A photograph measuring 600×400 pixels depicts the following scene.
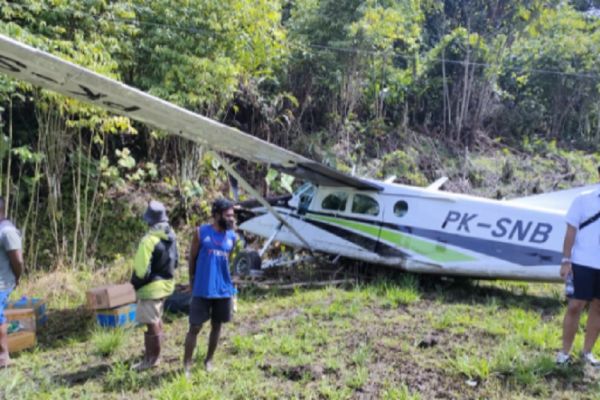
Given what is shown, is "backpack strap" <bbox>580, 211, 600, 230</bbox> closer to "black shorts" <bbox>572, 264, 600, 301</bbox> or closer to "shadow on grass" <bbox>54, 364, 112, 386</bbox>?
"black shorts" <bbox>572, 264, 600, 301</bbox>

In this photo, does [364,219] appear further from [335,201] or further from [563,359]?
[563,359]

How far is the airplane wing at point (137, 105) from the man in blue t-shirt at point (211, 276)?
197 centimetres

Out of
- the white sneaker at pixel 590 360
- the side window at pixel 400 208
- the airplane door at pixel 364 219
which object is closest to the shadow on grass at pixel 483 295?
the airplane door at pixel 364 219

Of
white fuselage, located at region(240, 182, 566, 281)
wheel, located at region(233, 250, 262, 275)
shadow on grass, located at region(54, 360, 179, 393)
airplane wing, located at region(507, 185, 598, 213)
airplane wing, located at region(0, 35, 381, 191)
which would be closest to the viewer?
shadow on grass, located at region(54, 360, 179, 393)

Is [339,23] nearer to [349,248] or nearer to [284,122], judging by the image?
[284,122]

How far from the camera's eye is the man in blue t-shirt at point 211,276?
454cm

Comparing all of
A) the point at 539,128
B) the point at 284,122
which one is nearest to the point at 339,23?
the point at 284,122

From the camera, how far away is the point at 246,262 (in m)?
8.72

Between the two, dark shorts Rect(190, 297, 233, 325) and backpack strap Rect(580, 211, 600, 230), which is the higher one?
backpack strap Rect(580, 211, 600, 230)

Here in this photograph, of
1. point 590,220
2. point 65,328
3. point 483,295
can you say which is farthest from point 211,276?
point 483,295

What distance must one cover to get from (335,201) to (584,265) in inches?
202

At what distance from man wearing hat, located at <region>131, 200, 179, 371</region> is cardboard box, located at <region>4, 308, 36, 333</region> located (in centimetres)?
189

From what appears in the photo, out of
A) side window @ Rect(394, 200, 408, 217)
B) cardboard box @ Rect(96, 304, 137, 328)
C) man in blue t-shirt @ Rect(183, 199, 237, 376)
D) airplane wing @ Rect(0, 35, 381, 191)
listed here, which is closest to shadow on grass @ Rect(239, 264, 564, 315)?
side window @ Rect(394, 200, 408, 217)

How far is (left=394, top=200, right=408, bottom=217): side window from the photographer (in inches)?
325
